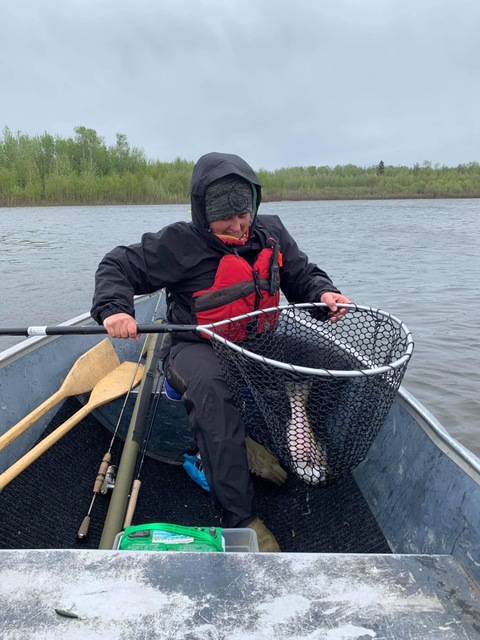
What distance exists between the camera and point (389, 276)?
10.7 metres

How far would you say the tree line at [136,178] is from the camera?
1449 inches

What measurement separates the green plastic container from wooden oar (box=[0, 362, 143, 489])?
0.83 meters

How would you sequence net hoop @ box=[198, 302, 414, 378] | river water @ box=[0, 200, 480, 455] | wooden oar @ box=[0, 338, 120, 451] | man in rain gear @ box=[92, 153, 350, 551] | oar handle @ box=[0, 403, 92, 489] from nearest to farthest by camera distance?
net hoop @ box=[198, 302, 414, 378] → oar handle @ box=[0, 403, 92, 489] → man in rain gear @ box=[92, 153, 350, 551] → wooden oar @ box=[0, 338, 120, 451] → river water @ box=[0, 200, 480, 455]

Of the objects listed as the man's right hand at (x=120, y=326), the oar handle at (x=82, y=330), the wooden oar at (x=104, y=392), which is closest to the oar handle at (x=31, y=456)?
the wooden oar at (x=104, y=392)

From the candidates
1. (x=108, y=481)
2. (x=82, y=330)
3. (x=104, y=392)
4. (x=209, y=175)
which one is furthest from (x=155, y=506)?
(x=209, y=175)

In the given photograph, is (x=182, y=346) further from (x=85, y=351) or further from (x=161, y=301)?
(x=161, y=301)

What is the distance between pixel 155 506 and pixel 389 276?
8951 millimetres

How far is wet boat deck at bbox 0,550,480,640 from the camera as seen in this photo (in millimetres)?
1170

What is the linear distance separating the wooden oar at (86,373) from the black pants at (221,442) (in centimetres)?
91

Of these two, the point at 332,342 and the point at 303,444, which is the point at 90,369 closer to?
the point at 332,342

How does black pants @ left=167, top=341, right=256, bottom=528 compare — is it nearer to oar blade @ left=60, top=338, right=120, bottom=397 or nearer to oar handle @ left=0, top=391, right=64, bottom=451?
oar handle @ left=0, top=391, right=64, bottom=451

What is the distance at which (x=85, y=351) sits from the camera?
11.5 ft

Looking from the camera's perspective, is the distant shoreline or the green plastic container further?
the distant shoreline

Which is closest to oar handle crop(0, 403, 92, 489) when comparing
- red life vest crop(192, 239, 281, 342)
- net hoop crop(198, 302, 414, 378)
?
red life vest crop(192, 239, 281, 342)
